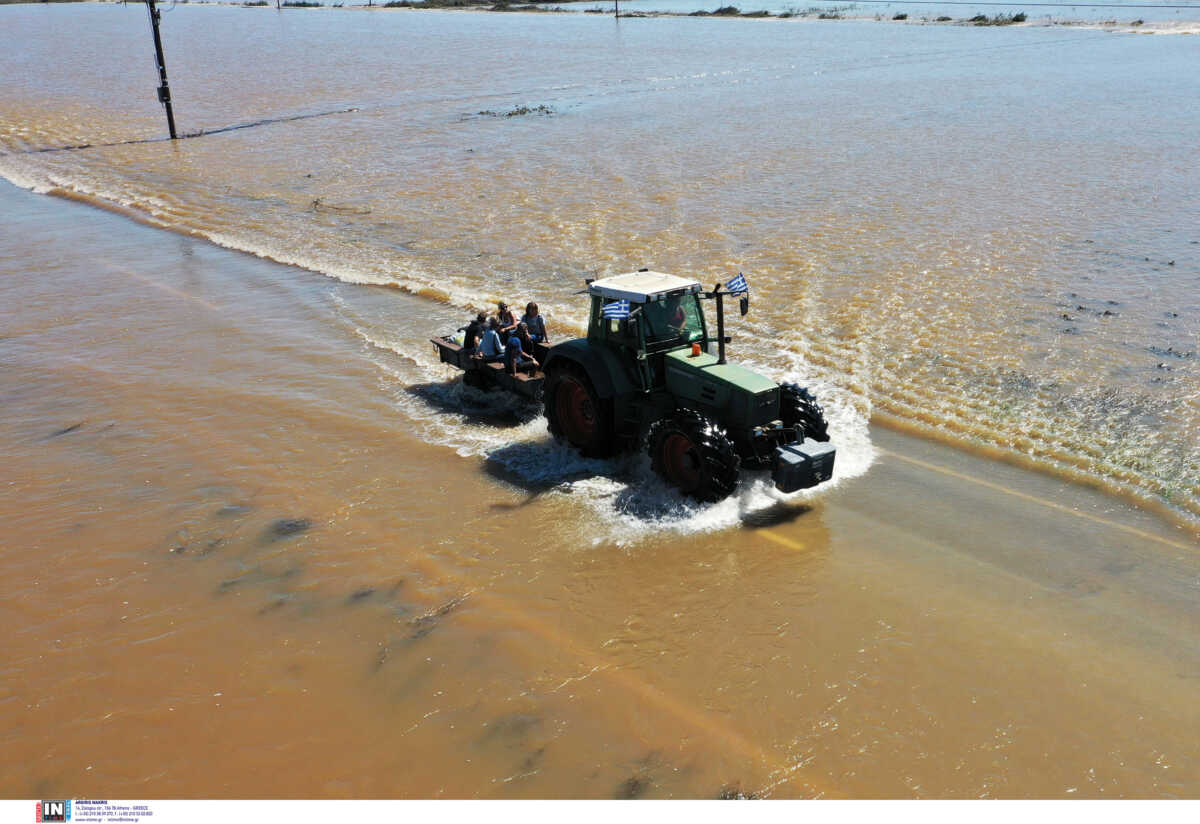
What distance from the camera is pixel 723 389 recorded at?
415 inches

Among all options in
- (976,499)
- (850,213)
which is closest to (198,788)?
(976,499)

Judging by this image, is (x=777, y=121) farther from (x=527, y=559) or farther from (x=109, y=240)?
(x=527, y=559)

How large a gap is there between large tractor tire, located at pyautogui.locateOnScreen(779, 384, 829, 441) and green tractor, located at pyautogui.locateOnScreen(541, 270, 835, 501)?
1cm

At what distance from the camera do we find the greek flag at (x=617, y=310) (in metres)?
10.6

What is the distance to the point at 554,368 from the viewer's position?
12203 mm

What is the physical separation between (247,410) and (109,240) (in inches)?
488

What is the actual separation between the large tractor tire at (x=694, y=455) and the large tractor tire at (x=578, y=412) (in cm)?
77

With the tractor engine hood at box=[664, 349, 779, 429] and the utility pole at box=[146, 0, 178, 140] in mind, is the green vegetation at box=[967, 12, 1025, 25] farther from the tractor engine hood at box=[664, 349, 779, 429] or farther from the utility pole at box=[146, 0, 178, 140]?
the tractor engine hood at box=[664, 349, 779, 429]

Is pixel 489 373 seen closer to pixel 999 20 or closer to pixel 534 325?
pixel 534 325

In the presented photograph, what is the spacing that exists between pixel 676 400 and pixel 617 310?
1.32m

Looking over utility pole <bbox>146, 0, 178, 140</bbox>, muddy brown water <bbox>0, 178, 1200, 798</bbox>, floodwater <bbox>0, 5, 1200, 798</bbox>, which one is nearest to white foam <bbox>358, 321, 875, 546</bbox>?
floodwater <bbox>0, 5, 1200, 798</bbox>

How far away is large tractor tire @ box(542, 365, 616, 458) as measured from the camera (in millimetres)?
11500

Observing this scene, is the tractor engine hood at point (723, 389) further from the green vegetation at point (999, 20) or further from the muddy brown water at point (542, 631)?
the green vegetation at point (999, 20)

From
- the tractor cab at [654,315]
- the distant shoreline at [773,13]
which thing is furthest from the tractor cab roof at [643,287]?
the distant shoreline at [773,13]
